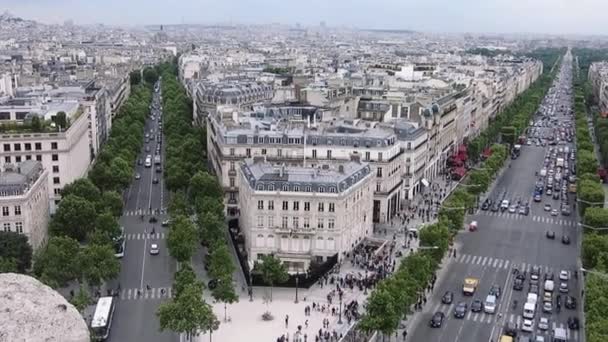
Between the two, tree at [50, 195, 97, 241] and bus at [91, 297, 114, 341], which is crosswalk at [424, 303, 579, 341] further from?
tree at [50, 195, 97, 241]

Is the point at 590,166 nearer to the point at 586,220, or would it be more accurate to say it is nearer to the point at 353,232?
the point at 586,220

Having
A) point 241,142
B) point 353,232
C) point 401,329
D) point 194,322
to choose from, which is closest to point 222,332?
point 194,322

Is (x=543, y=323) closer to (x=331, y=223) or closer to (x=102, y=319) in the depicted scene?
(x=331, y=223)

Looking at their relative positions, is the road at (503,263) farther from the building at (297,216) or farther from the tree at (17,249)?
the tree at (17,249)

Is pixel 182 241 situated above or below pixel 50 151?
below

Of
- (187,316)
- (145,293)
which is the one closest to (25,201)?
(145,293)
